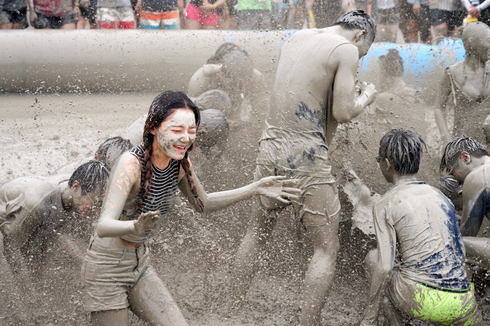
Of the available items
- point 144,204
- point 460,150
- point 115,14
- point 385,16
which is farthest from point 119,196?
point 385,16

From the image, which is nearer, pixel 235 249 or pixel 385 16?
pixel 235 249

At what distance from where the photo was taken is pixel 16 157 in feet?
19.1

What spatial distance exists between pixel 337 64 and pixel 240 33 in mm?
3874

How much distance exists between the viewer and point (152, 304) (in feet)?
8.75

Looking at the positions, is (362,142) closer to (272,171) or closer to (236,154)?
(236,154)

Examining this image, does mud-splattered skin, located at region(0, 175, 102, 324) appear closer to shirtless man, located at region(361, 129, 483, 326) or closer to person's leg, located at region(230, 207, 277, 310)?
Answer: person's leg, located at region(230, 207, 277, 310)

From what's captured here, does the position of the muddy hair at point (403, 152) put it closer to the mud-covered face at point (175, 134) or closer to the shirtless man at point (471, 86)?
the mud-covered face at point (175, 134)

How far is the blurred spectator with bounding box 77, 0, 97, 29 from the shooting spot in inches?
298

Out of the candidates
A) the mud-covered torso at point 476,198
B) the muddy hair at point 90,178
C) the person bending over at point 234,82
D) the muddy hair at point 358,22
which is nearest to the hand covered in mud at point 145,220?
the muddy hair at point 90,178

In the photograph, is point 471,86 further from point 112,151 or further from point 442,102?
point 112,151

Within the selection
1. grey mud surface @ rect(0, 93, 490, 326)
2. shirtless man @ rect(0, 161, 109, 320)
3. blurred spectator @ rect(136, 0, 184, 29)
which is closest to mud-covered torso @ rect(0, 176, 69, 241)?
shirtless man @ rect(0, 161, 109, 320)

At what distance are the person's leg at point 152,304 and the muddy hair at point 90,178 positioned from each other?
74cm

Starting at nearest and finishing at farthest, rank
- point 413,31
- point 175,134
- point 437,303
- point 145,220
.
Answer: point 145,220
point 175,134
point 437,303
point 413,31

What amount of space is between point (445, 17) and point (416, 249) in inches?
216
